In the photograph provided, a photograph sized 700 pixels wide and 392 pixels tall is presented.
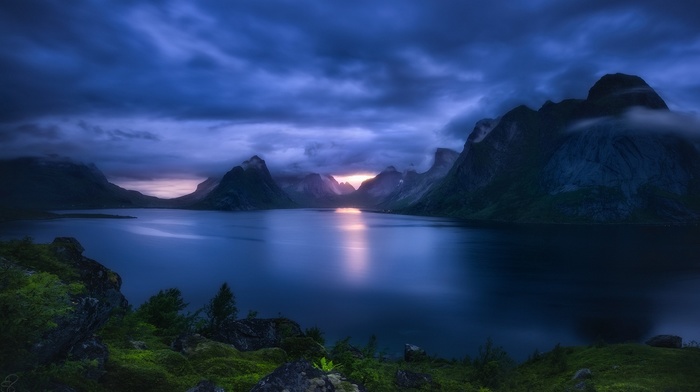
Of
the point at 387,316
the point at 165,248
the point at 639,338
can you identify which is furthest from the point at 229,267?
the point at 639,338

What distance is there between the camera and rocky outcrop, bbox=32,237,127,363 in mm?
8555

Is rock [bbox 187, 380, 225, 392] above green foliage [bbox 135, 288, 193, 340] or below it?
above

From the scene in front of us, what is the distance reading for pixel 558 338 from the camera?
184ft

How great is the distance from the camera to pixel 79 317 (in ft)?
31.7

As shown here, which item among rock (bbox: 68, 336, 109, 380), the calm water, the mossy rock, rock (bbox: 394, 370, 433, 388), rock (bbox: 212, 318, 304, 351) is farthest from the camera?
the calm water

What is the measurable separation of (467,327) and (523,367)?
78.8 feet

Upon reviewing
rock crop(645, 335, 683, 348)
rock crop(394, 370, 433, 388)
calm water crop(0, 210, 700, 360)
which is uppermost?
rock crop(394, 370, 433, 388)

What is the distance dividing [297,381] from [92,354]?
19.3 feet

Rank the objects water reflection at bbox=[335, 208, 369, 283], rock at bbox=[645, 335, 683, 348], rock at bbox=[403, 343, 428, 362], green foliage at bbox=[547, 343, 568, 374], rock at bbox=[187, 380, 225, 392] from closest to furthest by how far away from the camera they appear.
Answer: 1. rock at bbox=[187, 380, 225, 392]
2. green foliage at bbox=[547, 343, 568, 374]
3. rock at bbox=[645, 335, 683, 348]
4. rock at bbox=[403, 343, 428, 362]
5. water reflection at bbox=[335, 208, 369, 283]

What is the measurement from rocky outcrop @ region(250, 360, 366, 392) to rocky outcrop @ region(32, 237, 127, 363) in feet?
15.2

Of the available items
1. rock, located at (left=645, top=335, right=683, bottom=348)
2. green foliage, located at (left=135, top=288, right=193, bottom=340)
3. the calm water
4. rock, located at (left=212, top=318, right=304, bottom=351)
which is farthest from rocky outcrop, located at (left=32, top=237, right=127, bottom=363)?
rock, located at (left=645, top=335, right=683, bottom=348)

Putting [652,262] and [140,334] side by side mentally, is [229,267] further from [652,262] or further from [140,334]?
[652,262]

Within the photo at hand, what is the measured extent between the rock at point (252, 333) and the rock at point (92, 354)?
1437cm

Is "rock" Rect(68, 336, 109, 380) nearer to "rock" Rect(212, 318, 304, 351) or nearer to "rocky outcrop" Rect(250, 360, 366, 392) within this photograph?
"rocky outcrop" Rect(250, 360, 366, 392)
